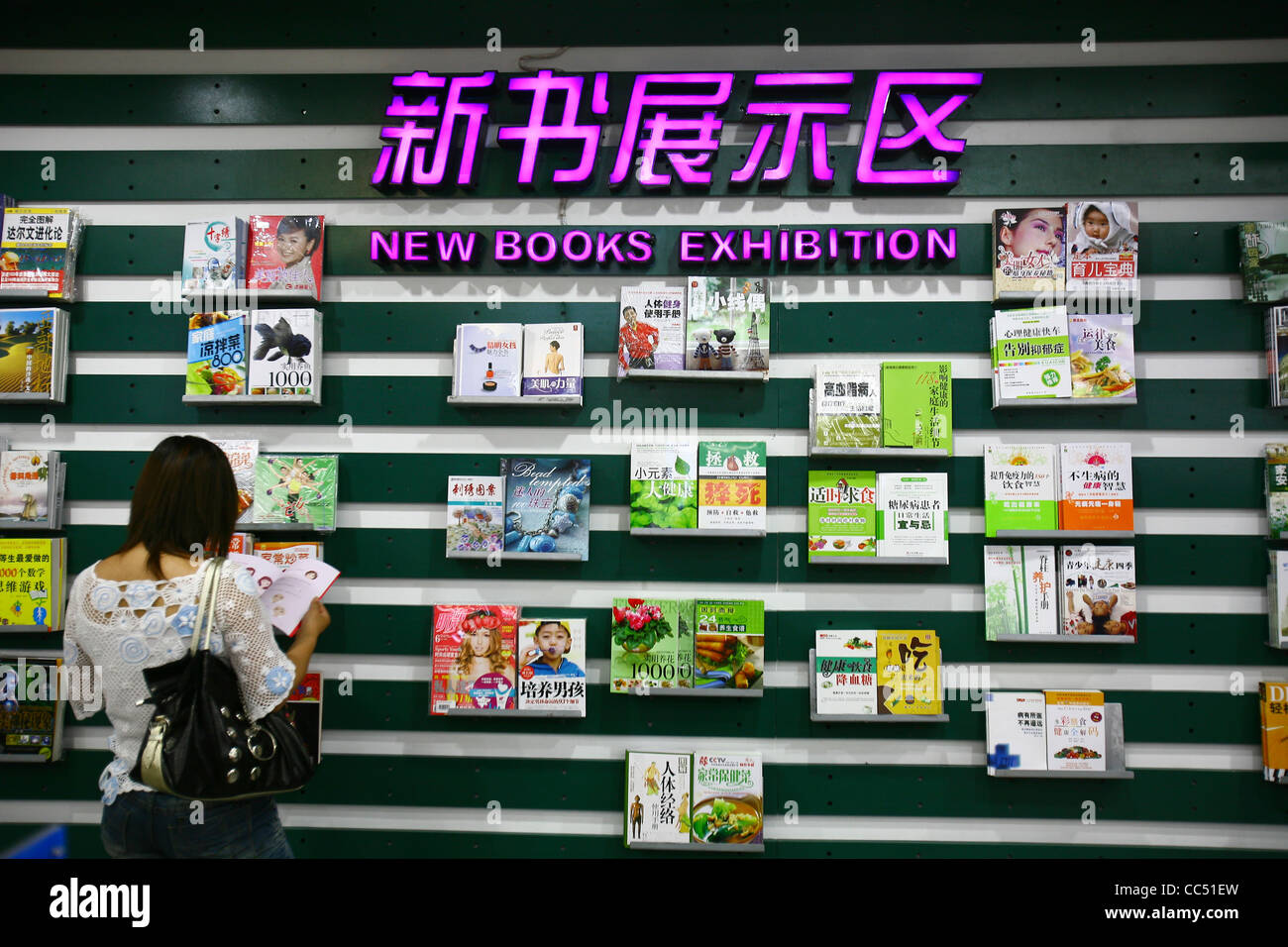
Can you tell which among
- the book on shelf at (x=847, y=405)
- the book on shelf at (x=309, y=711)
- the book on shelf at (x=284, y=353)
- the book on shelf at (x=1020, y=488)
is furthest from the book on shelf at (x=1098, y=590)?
the book on shelf at (x=284, y=353)

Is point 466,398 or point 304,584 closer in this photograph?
point 304,584

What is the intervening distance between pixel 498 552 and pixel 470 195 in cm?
151

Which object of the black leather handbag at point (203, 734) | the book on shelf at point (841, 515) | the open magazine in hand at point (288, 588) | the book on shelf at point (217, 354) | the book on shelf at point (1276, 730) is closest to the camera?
the black leather handbag at point (203, 734)

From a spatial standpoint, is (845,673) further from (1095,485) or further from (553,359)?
(553,359)

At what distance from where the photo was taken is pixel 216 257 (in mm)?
3438

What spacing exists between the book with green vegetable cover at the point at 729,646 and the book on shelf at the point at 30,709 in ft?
8.57

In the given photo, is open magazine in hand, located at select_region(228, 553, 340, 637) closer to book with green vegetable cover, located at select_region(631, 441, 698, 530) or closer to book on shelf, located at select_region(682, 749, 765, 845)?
book with green vegetable cover, located at select_region(631, 441, 698, 530)

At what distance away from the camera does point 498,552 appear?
10.8 ft

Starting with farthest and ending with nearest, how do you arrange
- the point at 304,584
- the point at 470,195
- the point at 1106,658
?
the point at 470,195 < the point at 1106,658 < the point at 304,584

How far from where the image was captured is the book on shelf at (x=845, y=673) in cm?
324

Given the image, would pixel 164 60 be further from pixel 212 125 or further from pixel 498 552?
pixel 498 552

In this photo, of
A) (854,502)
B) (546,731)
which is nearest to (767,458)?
(854,502)

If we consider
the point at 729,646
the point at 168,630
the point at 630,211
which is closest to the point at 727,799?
the point at 729,646

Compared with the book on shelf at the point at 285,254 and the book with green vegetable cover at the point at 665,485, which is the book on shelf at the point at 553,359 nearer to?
the book with green vegetable cover at the point at 665,485
